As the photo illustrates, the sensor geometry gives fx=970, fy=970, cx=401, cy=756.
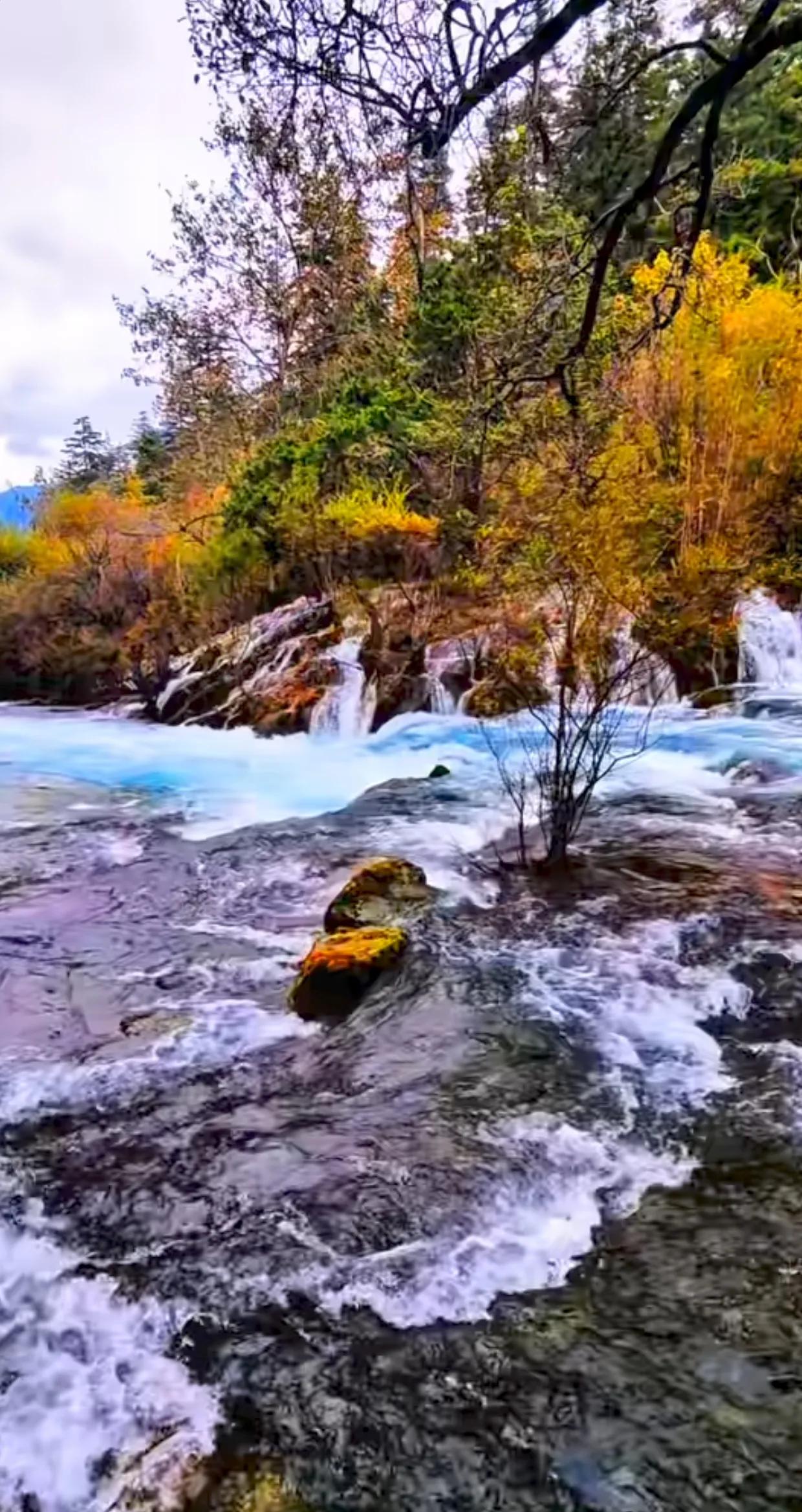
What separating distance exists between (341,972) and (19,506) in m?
28.9

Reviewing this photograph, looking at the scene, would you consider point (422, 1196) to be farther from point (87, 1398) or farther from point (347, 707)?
point (347, 707)

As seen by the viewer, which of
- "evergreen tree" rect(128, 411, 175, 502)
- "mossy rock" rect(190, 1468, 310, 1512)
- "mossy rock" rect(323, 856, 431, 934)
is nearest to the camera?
"mossy rock" rect(190, 1468, 310, 1512)

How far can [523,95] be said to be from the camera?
3979 millimetres

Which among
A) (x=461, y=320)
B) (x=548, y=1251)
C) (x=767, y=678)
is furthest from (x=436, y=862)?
(x=461, y=320)

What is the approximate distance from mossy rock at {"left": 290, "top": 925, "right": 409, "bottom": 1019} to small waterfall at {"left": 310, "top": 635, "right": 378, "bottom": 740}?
9024 mm

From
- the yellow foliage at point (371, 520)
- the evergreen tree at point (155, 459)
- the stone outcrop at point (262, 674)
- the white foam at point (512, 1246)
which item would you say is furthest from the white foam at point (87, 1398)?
the evergreen tree at point (155, 459)

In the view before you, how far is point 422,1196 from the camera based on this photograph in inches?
127

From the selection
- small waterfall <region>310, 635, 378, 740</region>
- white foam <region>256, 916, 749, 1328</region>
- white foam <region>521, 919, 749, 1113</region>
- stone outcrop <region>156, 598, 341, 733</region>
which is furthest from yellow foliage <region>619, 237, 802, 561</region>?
white foam <region>256, 916, 749, 1328</region>

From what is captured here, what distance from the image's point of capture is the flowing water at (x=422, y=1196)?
226 cm

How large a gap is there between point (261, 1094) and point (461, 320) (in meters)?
12.4

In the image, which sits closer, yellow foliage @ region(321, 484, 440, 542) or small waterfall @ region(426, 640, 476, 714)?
small waterfall @ region(426, 640, 476, 714)

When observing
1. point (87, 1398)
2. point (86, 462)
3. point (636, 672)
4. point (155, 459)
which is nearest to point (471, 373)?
point (636, 672)

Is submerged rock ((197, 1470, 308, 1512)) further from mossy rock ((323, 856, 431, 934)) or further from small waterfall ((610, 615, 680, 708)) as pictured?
small waterfall ((610, 615, 680, 708))

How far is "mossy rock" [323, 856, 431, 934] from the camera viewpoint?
561 cm
